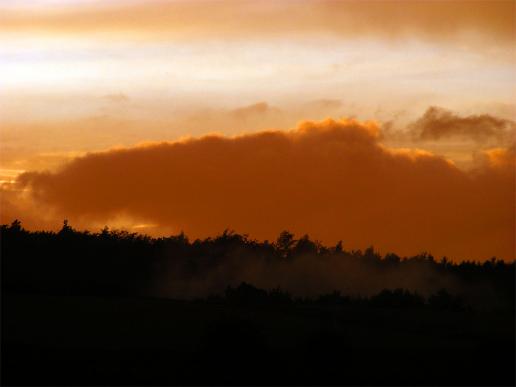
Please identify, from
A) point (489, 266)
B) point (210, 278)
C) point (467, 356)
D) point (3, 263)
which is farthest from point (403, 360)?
point (210, 278)

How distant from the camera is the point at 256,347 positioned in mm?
40750

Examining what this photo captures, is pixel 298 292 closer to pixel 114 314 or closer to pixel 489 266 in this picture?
pixel 489 266

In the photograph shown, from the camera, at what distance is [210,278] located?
94750 millimetres

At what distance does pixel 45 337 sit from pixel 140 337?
13.2 feet

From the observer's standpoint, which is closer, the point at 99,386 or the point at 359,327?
the point at 99,386

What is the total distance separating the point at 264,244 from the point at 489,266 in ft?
140

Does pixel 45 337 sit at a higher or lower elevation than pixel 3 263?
lower

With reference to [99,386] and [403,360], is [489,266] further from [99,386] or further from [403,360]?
[99,386]

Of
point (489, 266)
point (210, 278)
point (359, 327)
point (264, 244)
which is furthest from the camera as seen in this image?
point (264, 244)

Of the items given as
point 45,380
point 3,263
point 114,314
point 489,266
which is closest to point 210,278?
point 3,263

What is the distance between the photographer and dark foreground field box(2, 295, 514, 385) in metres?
38.4

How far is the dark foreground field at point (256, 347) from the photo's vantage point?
38375mm

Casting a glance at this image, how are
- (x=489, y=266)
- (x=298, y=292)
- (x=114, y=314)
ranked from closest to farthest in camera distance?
(x=114, y=314) → (x=489, y=266) → (x=298, y=292)

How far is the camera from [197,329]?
45.7 meters
